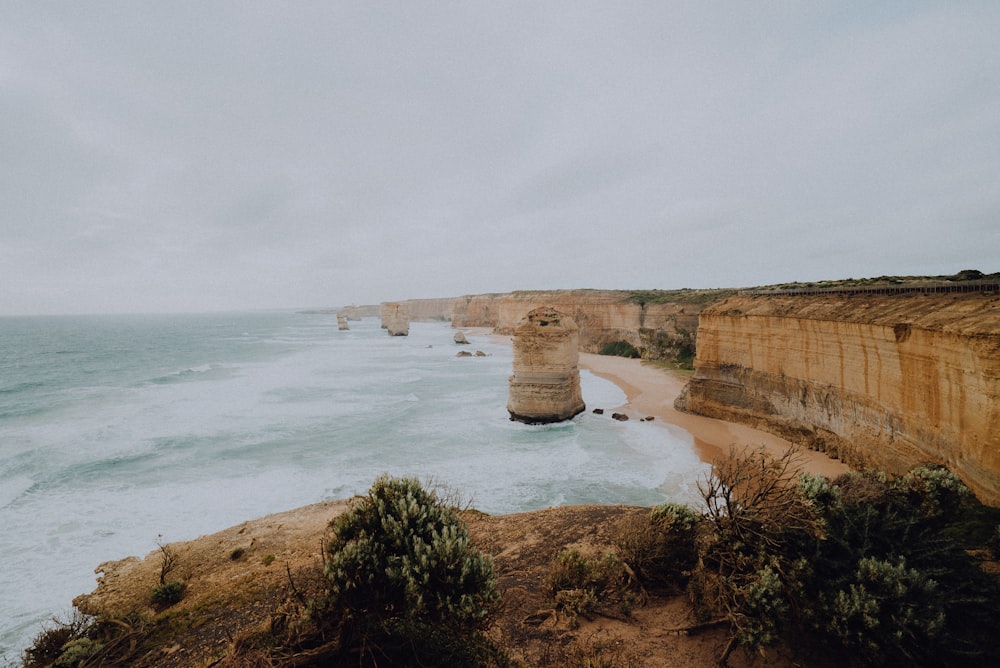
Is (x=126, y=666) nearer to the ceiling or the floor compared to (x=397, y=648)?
nearer to the floor

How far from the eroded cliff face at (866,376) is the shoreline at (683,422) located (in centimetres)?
61

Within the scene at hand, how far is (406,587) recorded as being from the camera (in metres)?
4.71

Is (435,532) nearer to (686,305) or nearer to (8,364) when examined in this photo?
(686,305)

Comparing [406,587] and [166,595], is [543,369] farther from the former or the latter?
[406,587]

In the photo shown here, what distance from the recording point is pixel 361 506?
17.5 ft

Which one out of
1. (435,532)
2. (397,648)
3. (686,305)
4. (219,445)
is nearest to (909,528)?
(435,532)

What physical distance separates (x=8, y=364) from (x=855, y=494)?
3189 inches

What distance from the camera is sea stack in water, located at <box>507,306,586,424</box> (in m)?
22.0

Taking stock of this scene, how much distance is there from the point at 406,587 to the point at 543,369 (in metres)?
18.0

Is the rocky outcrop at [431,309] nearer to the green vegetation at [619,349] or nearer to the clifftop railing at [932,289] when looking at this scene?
the green vegetation at [619,349]

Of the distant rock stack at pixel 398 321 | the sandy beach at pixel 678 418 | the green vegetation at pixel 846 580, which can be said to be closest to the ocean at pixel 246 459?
the sandy beach at pixel 678 418

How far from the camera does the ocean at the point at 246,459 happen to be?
12.7 metres

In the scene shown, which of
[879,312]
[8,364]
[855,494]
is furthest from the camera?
[8,364]

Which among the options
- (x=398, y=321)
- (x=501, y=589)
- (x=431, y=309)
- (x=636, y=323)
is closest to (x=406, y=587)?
(x=501, y=589)
